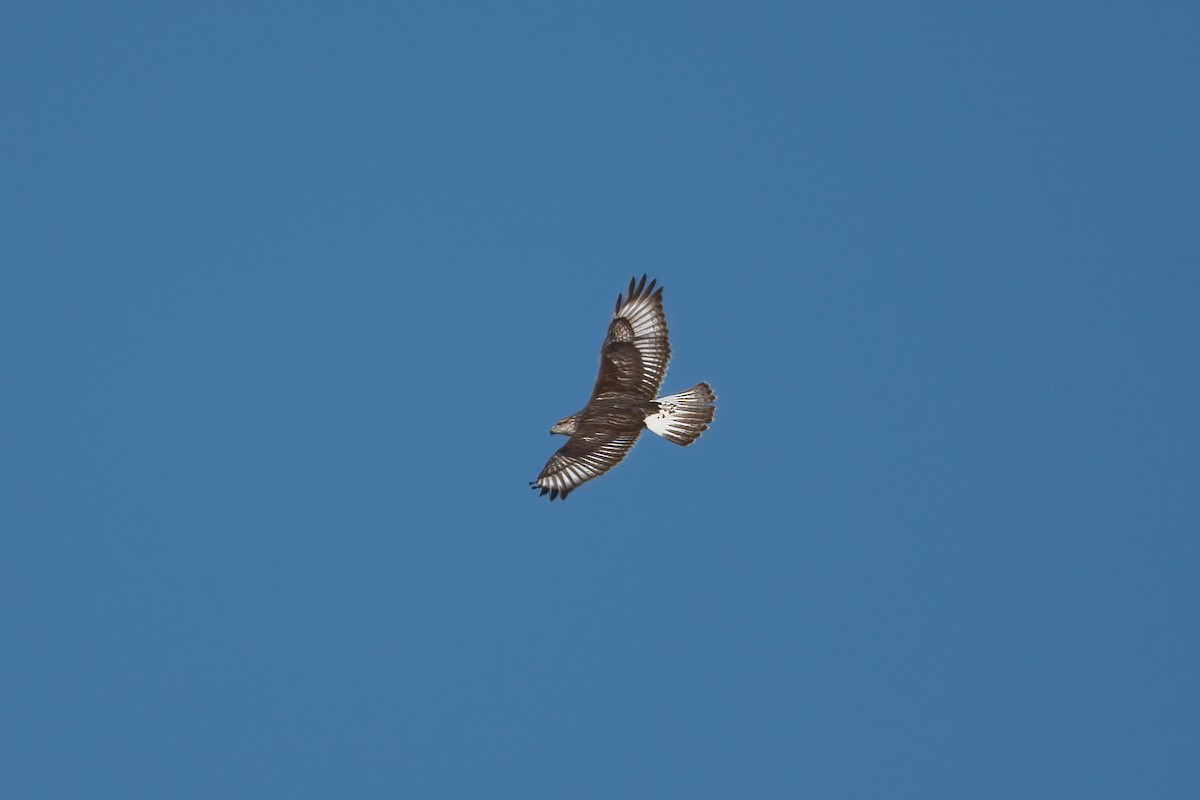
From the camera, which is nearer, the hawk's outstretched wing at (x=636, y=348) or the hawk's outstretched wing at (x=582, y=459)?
the hawk's outstretched wing at (x=582, y=459)

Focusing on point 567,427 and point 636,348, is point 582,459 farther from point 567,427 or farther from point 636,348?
point 636,348

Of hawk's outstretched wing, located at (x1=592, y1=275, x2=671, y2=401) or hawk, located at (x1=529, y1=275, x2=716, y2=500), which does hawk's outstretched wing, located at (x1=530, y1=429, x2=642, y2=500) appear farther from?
hawk's outstretched wing, located at (x1=592, y1=275, x2=671, y2=401)

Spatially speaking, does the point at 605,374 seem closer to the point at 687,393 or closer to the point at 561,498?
the point at 687,393

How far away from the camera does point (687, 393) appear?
28.3 meters

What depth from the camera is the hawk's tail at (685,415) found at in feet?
91.6

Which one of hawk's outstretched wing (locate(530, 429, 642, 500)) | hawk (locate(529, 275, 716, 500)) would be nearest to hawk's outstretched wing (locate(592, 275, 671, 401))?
hawk (locate(529, 275, 716, 500))

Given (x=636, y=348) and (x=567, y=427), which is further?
(x=636, y=348)

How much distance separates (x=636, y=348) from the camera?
29.2 m

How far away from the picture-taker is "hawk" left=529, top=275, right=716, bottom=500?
26109mm

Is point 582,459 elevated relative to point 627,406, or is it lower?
lower

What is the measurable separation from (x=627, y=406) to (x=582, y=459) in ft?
6.44

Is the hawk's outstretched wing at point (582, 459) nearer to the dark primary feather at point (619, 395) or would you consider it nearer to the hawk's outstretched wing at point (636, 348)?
the dark primary feather at point (619, 395)

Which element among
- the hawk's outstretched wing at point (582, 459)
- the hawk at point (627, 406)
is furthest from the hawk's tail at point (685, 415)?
the hawk's outstretched wing at point (582, 459)

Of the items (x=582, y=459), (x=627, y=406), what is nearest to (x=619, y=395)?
(x=627, y=406)
